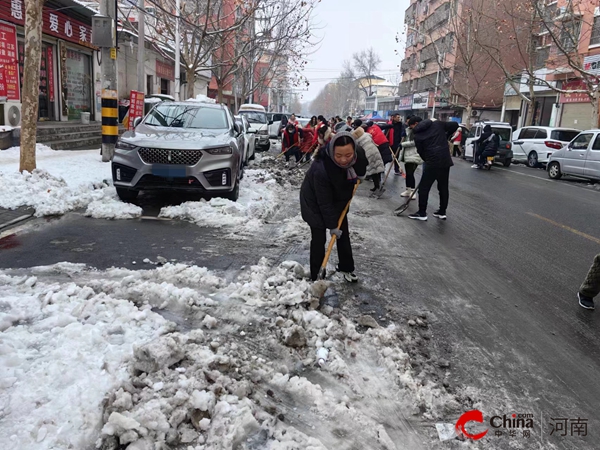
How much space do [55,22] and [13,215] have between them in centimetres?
1379

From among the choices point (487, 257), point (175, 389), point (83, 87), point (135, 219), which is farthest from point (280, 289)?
point (83, 87)

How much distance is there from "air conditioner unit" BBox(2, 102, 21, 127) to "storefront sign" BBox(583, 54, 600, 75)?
89.3 feet

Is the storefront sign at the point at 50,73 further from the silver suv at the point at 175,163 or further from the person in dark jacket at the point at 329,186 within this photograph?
the person in dark jacket at the point at 329,186

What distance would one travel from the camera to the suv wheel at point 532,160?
802 inches

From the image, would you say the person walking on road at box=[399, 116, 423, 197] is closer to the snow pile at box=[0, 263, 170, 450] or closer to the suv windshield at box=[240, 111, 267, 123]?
the snow pile at box=[0, 263, 170, 450]

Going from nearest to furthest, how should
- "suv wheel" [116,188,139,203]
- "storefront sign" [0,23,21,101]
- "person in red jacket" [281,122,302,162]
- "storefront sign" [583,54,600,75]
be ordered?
"suv wheel" [116,188,139,203] < "storefront sign" [0,23,21,101] < "person in red jacket" [281,122,302,162] < "storefront sign" [583,54,600,75]

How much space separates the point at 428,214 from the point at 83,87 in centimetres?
1780

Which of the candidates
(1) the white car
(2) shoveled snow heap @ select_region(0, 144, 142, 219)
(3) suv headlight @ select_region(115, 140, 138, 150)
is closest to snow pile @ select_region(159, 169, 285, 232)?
(2) shoveled snow heap @ select_region(0, 144, 142, 219)

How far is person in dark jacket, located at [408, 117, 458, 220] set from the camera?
25.2ft

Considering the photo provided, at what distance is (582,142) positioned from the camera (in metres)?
15.5

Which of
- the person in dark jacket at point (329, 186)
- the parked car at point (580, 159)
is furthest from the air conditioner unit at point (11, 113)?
the parked car at point (580, 159)

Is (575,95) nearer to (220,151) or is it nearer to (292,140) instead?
(292,140)

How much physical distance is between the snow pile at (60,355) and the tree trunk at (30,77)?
4722mm

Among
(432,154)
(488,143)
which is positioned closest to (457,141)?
(488,143)
